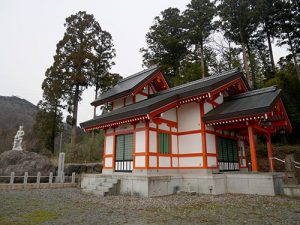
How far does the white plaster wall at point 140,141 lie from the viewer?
1106cm

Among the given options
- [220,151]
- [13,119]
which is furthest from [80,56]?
[13,119]

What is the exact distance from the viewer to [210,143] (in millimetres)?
11570

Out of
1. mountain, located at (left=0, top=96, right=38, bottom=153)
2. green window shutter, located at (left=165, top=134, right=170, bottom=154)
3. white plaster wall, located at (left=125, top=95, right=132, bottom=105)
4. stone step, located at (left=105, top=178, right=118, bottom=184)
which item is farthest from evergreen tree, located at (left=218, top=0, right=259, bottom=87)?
mountain, located at (left=0, top=96, right=38, bottom=153)

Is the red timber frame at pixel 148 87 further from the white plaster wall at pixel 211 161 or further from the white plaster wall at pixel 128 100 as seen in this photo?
the white plaster wall at pixel 211 161

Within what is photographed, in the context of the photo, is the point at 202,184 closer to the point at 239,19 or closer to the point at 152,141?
the point at 152,141

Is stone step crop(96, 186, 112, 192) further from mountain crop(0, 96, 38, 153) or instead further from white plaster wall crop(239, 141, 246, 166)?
mountain crop(0, 96, 38, 153)

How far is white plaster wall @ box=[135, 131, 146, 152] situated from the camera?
11056 mm

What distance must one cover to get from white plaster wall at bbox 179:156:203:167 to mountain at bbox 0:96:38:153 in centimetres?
2292

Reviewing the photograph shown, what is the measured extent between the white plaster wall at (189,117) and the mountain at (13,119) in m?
22.8

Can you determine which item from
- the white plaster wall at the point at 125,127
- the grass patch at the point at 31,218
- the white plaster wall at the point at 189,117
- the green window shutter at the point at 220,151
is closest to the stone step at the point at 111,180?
the white plaster wall at the point at 125,127

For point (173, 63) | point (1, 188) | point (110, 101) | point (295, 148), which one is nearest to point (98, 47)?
point (173, 63)

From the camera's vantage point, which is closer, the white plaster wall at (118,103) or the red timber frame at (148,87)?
the red timber frame at (148,87)

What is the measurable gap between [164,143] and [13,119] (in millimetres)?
50504

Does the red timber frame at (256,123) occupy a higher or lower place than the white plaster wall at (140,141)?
higher
